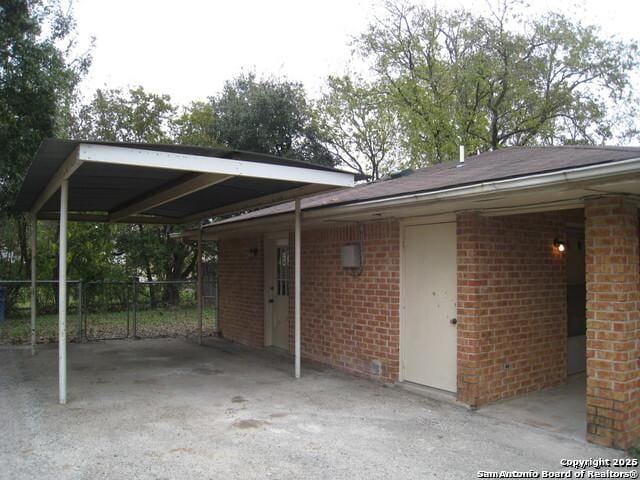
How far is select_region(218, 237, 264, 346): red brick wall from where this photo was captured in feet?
32.3

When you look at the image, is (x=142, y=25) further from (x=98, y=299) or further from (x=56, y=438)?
(x=56, y=438)

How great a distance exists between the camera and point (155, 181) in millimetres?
6602

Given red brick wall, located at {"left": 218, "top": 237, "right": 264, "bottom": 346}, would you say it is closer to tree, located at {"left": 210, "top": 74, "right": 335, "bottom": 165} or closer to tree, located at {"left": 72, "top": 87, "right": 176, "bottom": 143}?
tree, located at {"left": 72, "top": 87, "right": 176, "bottom": 143}

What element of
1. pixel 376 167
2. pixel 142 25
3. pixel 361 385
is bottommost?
pixel 361 385

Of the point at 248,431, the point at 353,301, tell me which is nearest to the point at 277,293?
the point at 353,301

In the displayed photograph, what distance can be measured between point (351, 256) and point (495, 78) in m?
14.4

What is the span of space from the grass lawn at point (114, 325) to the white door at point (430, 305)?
693cm

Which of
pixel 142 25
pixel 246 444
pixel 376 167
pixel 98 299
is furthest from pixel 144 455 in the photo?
pixel 376 167

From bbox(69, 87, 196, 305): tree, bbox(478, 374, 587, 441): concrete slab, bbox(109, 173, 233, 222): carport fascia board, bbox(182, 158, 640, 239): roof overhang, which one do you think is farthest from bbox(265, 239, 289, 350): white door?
bbox(69, 87, 196, 305): tree

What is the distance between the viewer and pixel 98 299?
1388 cm

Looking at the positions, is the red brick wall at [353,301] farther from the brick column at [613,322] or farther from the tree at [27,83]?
the tree at [27,83]

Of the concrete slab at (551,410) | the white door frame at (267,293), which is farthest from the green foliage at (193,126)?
the concrete slab at (551,410)

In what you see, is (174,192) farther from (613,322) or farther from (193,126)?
(193,126)

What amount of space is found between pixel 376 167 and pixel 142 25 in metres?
13.0
